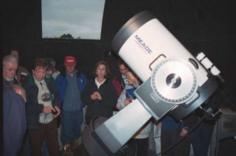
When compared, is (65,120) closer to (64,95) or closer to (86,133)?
(64,95)

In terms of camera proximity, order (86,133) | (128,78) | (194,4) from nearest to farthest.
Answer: (86,133), (128,78), (194,4)

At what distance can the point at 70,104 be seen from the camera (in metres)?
3.91

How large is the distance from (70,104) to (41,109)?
484mm

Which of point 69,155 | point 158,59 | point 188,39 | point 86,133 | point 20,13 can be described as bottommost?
point 86,133

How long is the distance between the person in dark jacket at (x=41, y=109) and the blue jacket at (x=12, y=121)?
66cm

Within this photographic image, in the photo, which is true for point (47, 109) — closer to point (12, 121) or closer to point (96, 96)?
point (96, 96)

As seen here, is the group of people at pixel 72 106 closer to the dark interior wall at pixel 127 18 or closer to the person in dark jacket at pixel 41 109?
the person in dark jacket at pixel 41 109

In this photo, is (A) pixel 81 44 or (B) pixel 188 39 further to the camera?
(A) pixel 81 44

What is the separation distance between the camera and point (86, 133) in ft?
5.74

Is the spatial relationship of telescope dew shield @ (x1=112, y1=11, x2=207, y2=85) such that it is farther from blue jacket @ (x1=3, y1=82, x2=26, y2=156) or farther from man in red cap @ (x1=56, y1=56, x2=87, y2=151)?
man in red cap @ (x1=56, y1=56, x2=87, y2=151)

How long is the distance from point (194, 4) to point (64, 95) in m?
2.59

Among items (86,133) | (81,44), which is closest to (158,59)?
(86,133)

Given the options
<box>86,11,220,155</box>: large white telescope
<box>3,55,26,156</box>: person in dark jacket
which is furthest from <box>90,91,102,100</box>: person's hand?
<box>86,11,220,155</box>: large white telescope

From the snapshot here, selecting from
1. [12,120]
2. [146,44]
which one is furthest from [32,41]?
[146,44]
